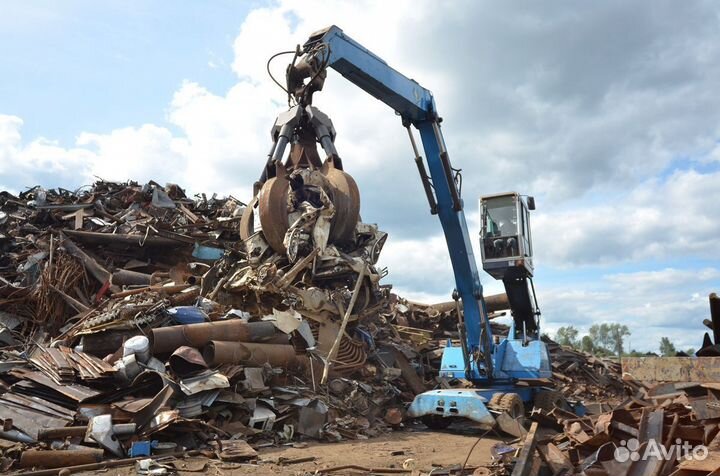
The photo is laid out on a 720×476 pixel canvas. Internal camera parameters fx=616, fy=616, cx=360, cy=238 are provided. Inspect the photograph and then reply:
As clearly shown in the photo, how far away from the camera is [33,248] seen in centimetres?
1356

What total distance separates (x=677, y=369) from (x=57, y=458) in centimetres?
585

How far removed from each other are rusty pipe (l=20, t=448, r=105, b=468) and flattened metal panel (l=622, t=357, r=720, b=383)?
16.9ft

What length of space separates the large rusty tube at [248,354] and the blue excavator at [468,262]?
1.95m

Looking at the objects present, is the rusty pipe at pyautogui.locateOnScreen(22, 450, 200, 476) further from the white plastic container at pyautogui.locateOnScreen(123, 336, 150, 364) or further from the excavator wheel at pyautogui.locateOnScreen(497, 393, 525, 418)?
the excavator wheel at pyautogui.locateOnScreen(497, 393, 525, 418)

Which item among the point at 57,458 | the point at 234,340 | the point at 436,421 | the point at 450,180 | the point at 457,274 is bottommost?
the point at 57,458

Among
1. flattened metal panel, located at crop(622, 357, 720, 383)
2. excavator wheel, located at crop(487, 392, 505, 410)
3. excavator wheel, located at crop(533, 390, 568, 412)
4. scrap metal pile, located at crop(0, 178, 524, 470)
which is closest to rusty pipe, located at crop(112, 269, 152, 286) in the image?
scrap metal pile, located at crop(0, 178, 524, 470)

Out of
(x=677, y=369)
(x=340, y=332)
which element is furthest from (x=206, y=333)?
(x=677, y=369)

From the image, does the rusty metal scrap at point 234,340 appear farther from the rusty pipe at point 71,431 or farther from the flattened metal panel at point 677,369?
the flattened metal panel at point 677,369

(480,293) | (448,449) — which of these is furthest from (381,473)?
(480,293)

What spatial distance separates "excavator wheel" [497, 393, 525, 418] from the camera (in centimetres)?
824

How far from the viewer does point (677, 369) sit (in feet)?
18.5

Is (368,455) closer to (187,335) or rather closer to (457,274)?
(187,335)

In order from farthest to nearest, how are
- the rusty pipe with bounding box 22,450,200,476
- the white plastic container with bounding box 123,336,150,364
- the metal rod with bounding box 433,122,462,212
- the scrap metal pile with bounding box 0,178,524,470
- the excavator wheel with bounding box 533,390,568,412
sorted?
the excavator wheel with bounding box 533,390,568,412, the metal rod with bounding box 433,122,462,212, the white plastic container with bounding box 123,336,150,364, the scrap metal pile with bounding box 0,178,524,470, the rusty pipe with bounding box 22,450,200,476

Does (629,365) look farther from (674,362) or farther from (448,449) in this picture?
(448,449)
